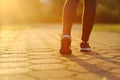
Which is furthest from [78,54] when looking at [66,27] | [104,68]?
[104,68]

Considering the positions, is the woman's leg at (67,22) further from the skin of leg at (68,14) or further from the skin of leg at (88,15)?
the skin of leg at (88,15)

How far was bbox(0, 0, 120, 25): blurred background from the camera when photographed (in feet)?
95.9

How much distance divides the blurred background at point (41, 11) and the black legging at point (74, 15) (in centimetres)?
2283

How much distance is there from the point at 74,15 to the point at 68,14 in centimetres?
8

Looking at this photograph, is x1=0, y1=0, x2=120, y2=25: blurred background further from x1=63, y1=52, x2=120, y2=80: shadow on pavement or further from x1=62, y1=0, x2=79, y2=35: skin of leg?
x1=63, y1=52, x2=120, y2=80: shadow on pavement

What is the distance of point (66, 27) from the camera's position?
4.92m

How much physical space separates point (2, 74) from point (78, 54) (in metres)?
1.69

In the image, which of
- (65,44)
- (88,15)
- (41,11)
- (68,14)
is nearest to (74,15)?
(68,14)

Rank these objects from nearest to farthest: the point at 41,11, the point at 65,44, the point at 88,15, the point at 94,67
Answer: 1. the point at 94,67
2. the point at 65,44
3. the point at 88,15
4. the point at 41,11

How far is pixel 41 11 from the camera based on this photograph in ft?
106

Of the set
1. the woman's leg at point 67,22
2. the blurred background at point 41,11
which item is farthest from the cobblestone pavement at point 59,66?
the blurred background at point 41,11

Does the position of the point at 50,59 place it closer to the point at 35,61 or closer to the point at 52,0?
the point at 35,61

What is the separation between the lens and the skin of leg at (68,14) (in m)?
4.88

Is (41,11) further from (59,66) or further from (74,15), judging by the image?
(59,66)
